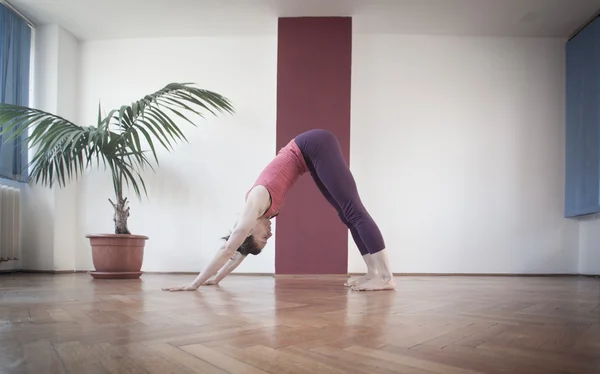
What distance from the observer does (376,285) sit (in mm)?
2502

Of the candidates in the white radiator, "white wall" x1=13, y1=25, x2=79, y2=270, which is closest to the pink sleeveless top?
the white radiator

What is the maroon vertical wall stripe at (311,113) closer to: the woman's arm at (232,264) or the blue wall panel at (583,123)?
the woman's arm at (232,264)

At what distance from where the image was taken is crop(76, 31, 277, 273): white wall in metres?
4.82

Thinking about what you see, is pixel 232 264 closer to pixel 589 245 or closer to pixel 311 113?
pixel 311 113

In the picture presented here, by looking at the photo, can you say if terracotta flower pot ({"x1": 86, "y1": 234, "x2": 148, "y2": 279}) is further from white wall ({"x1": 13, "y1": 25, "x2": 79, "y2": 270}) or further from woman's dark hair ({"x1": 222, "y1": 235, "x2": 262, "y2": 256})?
woman's dark hair ({"x1": 222, "y1": 235, "x2": 262, "y2": 256})

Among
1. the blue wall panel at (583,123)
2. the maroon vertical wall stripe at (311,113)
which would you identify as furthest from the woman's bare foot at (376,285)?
the blue wall panel at (583,123)

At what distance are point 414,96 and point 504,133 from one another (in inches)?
41.4

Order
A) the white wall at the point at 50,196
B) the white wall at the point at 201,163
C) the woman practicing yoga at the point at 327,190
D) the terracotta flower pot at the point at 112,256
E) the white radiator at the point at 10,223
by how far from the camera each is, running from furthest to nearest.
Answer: the white wall at the point at 201,163, the white wall at the point at 50,196, the white radiator at the point at 10,223, the terracotta flower pot at the point at 112,256, the woman practicing yoga at the point at 327,190

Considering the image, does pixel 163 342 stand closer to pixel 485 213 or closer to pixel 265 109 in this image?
pixel 265 109

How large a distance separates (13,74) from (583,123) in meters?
5.54

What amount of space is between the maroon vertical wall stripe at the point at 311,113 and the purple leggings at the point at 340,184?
6.00ft

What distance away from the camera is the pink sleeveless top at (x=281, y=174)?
243 centimetres

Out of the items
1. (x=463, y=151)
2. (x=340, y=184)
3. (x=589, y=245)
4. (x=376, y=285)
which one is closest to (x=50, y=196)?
(x=340, y=184)

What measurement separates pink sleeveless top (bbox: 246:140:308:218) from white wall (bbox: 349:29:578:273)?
2.37 meters
